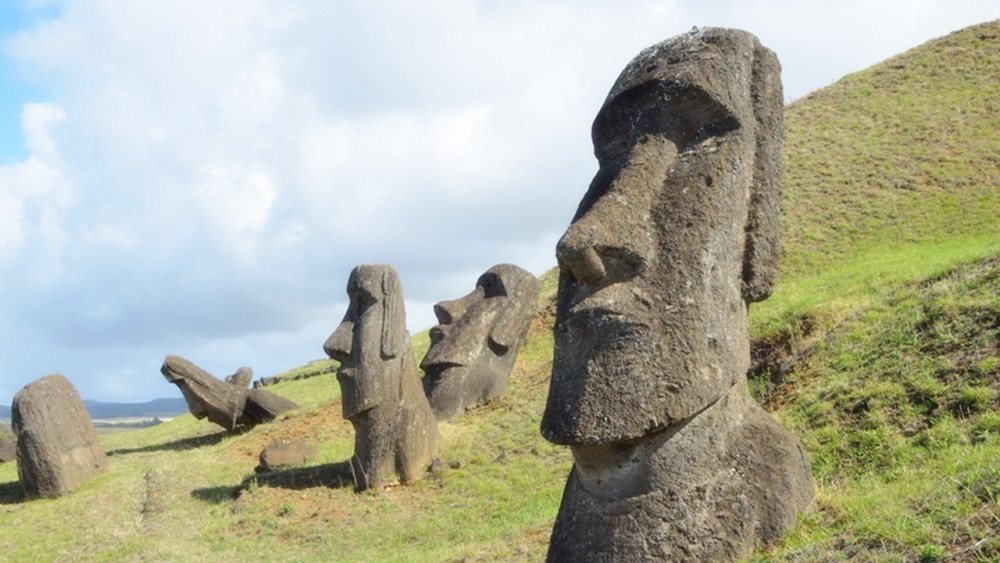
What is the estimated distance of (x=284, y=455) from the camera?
1462cm

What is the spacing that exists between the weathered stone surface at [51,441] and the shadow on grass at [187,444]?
3182mm

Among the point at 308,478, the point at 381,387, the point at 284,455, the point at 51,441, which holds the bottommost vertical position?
the point at 308,478

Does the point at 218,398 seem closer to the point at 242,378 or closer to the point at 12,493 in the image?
the point at 242,378

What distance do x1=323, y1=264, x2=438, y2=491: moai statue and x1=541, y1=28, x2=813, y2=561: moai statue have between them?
7.83 m

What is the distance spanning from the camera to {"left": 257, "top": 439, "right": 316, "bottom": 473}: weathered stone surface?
1432cm

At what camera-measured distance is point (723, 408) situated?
5.07 meters

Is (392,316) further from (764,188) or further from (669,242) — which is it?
(669,242)

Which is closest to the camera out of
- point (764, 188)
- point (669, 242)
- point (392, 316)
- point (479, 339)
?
point (669, 242)

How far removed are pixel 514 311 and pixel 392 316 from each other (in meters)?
5.55

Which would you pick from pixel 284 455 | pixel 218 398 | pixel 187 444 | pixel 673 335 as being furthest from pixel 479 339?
pixel 673 335

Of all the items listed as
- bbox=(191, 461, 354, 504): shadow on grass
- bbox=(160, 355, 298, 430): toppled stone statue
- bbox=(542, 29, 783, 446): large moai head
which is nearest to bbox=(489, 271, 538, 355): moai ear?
bbox=(191, 461, 354, 504): shadow on grass

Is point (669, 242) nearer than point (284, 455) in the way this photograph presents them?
Yes

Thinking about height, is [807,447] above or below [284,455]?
below

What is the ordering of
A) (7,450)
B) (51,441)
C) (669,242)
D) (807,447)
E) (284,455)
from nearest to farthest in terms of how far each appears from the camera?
1. (669,242)
2. (807,447)
3. (284,455)
4. (51,441)
5. (7,450)
